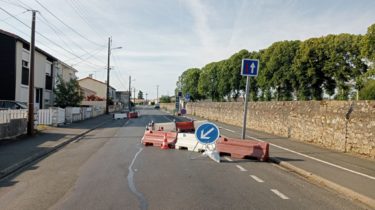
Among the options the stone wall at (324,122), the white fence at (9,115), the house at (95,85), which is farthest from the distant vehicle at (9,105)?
the house at (95,85)

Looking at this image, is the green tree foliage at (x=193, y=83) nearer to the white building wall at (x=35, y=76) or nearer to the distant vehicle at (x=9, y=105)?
the white building wall at (x=35, y=76)

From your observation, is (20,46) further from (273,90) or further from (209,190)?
(209,190)

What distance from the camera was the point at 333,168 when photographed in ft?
36.2

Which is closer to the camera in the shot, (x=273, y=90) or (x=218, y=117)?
(x=273, y=90)

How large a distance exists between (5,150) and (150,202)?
9.29 meters

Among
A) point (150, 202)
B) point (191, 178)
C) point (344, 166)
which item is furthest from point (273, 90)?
point (150, 202)

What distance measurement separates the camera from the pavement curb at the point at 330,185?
7340mm

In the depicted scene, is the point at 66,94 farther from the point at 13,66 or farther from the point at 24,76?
the point at 13,66

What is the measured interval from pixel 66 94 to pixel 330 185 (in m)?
34.1

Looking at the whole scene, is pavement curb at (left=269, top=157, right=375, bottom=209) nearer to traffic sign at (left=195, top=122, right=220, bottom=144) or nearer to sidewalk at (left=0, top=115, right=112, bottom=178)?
traffic sign at (left=195, top=122, right=220, bottom=144)

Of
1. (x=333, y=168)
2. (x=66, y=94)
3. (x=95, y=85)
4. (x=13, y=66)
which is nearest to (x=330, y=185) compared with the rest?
(x=333, y=168)

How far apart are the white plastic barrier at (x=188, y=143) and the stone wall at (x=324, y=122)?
18.7 feet

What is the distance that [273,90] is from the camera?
3978 centimetres

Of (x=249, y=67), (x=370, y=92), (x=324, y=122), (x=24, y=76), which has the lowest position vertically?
(x=324, y=122)
